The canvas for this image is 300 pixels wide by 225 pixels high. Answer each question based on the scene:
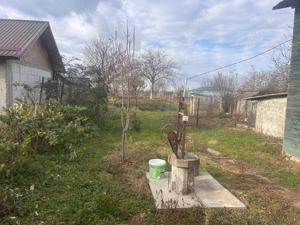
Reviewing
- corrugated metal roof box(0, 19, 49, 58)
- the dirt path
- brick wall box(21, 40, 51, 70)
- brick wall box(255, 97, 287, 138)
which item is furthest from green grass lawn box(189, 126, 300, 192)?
brick wall box(21, 40, 51, 70)

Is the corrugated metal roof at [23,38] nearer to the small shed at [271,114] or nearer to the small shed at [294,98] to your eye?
the small shed at [294,98]

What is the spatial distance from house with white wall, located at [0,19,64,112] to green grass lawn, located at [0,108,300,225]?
369 cm

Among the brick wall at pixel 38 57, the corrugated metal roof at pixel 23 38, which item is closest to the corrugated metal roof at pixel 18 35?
the corrugated metal roof at pixel 23 38

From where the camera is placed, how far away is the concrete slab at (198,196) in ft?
16.3

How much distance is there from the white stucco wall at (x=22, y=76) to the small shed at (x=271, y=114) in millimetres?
10358

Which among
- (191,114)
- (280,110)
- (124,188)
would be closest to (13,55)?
(124,188)

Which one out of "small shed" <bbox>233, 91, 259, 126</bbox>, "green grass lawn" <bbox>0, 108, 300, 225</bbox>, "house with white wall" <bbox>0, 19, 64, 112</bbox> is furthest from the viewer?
"small shed" <bbox>233, 91, 259, 126</bbox>

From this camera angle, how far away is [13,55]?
10023mm

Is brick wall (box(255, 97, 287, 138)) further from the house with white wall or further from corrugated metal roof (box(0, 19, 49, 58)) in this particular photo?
corrugated metal roof (box(0, 19, 49, 58))

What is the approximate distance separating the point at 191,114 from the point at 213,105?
246 centimetres

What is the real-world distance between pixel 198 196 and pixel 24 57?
9355 mm

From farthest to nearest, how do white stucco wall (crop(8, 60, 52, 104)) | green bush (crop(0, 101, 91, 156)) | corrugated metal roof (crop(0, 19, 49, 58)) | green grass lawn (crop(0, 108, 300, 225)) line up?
white stucco wall (crop(8, 60, 52, 104))
corrugated metal roof (crop(0, 19, 49, 58))
green bush (crop(0, 101, 91, 156))
green grass lawn (crop(0, 108, 300, 225))

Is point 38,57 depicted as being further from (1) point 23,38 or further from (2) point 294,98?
(2) point 294,98

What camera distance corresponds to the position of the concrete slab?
4953 mm
